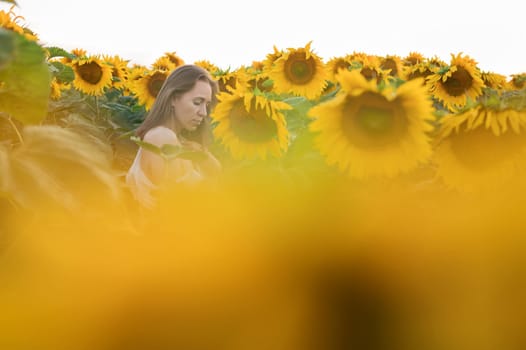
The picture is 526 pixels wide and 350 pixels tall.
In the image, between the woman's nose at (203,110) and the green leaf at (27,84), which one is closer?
the green leaf at (27,84)

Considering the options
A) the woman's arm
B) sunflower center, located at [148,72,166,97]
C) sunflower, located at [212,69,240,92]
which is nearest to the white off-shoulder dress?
the woman's arm

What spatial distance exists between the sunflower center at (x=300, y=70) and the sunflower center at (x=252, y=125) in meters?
2.06

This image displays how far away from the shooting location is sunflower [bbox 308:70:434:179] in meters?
0.64

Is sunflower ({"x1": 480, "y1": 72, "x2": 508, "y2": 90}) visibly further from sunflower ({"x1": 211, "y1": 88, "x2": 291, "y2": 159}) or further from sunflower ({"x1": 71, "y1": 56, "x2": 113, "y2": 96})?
sunflower ({"x1": 71, "y1": 56, "x2": 113, "y2": 96})

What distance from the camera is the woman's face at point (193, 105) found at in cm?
203

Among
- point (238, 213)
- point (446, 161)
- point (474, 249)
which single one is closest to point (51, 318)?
point (238, 213)

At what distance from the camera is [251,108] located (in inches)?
45.9

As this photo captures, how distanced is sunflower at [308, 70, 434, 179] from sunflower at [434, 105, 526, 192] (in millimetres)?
27

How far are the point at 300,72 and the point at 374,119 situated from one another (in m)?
2.58

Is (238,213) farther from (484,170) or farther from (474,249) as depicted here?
(484,170)

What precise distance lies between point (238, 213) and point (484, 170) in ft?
1.21

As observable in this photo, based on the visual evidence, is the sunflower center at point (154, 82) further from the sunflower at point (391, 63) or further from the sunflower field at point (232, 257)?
the sunflower field at point (232, 257)

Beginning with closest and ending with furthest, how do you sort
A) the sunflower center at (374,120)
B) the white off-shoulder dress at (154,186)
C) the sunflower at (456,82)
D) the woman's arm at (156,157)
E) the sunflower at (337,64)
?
the white off-shoulder dress at (154,186)
the sunflower center at (374,120)
the woman's arm at (156,157)
the sunflower at (456,82)
the sunflower at (337,64)

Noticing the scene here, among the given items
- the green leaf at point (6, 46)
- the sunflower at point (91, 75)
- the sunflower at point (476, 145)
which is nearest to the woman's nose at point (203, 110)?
the sunflower at point (476, 145)
